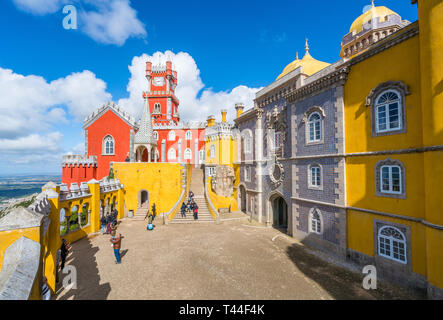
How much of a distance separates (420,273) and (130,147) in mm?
27582

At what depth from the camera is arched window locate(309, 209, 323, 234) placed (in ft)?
42.1

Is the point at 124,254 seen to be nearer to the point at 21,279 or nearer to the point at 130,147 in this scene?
the point at 21,279

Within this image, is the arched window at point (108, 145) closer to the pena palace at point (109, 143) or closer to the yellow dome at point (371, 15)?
the pena palace at point (109, 143)

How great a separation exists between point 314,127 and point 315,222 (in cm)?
627

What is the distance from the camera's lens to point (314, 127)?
520 inches

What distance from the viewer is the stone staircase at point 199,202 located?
1904cm

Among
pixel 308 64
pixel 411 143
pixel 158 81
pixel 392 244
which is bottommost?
pixel 392 244

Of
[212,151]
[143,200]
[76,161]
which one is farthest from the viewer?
[212,151]

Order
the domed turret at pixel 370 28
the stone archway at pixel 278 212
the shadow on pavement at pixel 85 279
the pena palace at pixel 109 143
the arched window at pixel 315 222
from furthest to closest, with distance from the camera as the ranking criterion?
the pena palace at pixel 109 143 < the stone archway at pixel 278 212 < the domed turret at pixel 370 28 < the arched window at pixel 315 222 < the shadow on pavement at pixel 85 279

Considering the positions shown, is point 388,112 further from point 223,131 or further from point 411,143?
point 223,131

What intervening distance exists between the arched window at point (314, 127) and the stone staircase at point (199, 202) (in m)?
11.7

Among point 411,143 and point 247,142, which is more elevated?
point 247,142

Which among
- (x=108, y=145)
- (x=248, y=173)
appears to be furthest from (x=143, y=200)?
(x=248, y=173)

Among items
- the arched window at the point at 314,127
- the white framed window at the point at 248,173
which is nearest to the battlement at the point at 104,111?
the white framed window at the point at 248,173
